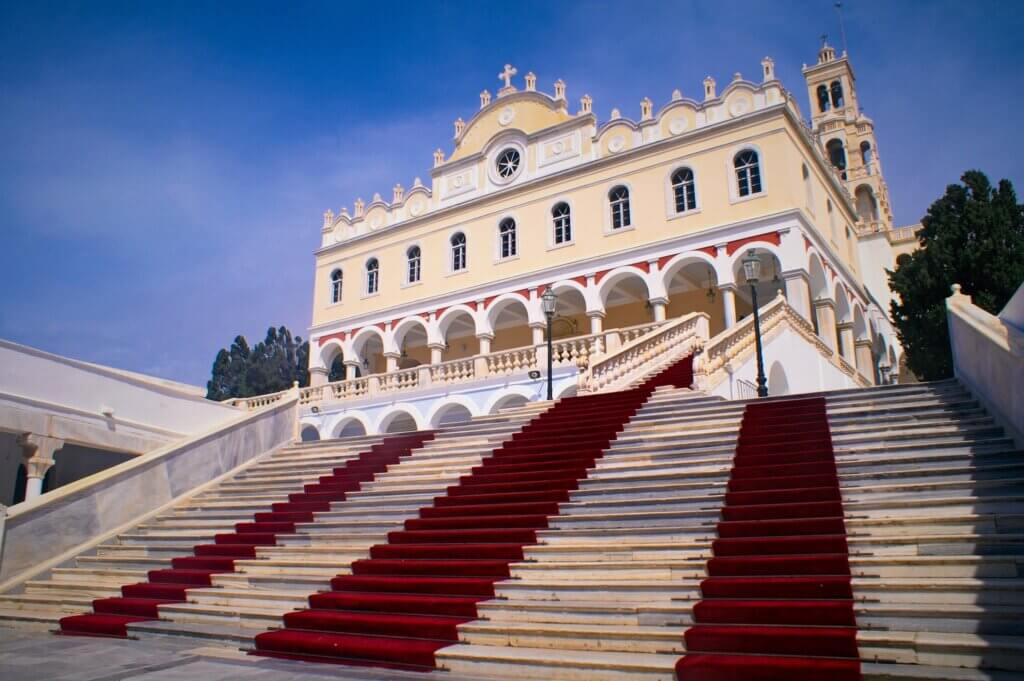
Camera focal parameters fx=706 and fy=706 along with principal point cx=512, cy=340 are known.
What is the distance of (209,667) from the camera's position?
5.23 meters

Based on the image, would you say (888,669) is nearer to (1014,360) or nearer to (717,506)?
(717,506)

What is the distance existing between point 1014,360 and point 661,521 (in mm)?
3726

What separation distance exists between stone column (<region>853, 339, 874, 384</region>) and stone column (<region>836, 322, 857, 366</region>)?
1.60 metres

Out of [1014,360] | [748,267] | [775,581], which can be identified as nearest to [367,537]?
[775,581]

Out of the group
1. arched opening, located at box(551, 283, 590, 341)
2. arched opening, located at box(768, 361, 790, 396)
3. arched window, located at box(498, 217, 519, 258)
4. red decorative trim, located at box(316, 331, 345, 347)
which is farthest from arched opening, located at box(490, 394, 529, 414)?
red decorative trim, located at box(316, 331, 345, 347)

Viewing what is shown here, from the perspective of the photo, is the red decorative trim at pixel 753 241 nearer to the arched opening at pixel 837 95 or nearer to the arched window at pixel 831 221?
the arched window at pixel 831 221

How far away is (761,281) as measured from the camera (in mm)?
27906

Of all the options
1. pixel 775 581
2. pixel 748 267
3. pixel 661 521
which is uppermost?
pixel 748 267

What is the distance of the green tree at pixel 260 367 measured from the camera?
5712cm

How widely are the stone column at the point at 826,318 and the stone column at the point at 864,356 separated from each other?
4.91 meters

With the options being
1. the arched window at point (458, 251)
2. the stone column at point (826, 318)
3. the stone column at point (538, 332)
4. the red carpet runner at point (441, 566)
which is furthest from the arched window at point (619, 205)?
the red carpet runner at point (441, 566)

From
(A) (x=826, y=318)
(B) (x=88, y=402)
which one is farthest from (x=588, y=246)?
(B) (x=88, y=402)

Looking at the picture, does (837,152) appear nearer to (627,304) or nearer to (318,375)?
(627,304)

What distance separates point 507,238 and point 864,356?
15.9 metres
